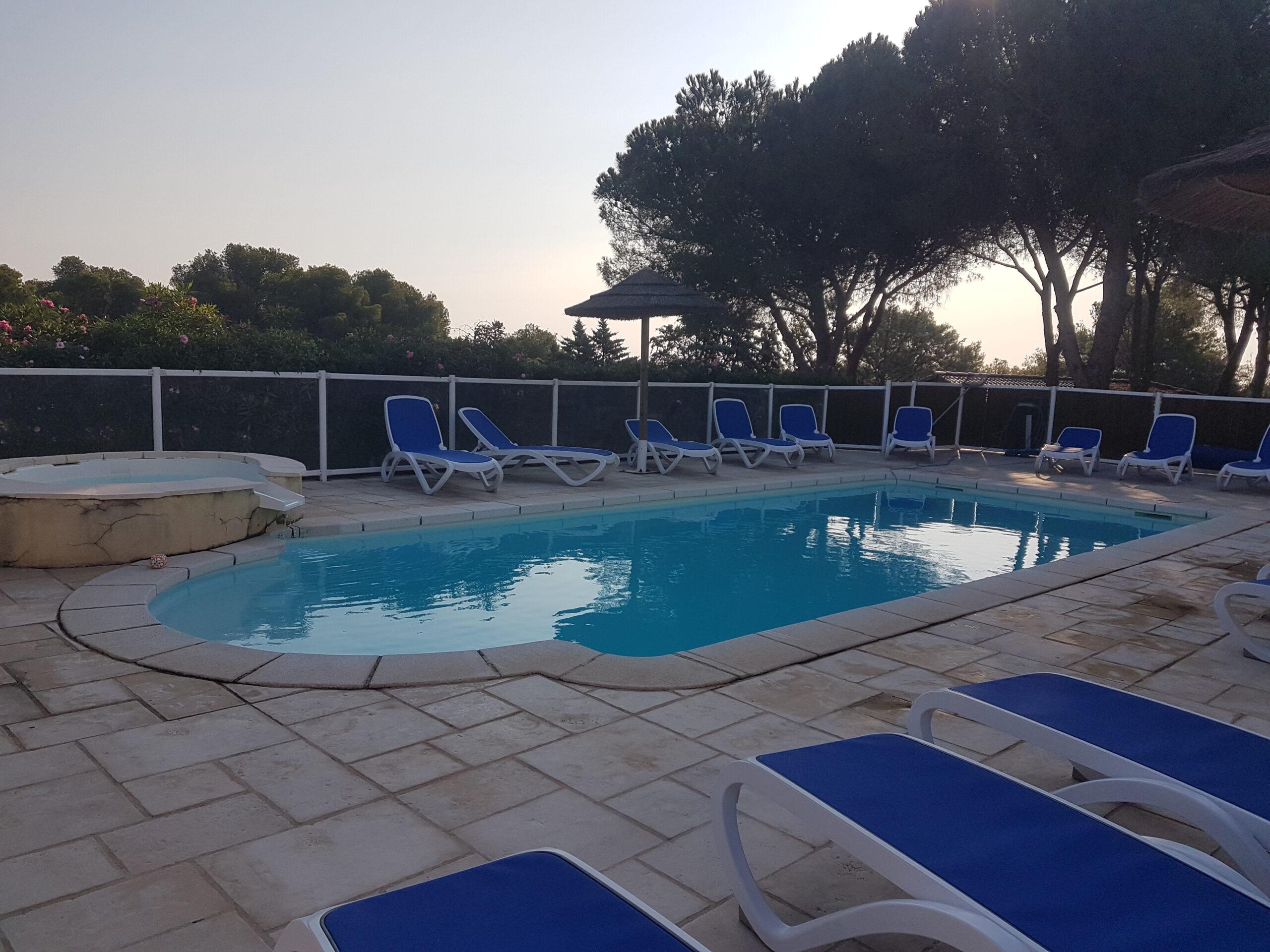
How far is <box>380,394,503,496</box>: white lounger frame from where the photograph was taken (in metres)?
8.09

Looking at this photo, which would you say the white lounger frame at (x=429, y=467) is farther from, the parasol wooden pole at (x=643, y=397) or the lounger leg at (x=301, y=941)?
the lounger leg at (x=301, y=941)

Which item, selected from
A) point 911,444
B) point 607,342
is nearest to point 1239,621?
point 911,444

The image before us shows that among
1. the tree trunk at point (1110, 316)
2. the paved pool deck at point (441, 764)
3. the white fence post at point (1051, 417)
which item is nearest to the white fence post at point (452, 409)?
the paved pool deck at point (441, 764)

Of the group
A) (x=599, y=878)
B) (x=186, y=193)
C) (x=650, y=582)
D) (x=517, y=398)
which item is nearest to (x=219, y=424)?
(x=517, y=398)

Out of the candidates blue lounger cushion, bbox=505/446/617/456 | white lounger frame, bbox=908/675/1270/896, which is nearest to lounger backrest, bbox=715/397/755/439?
blue lounger cushion, bbox=505/446/617/456

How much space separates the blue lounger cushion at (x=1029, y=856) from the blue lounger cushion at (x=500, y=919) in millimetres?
507

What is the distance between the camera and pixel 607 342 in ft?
95.0

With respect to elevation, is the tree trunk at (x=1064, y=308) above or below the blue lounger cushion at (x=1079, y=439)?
above

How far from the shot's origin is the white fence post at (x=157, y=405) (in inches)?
296

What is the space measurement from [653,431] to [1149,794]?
9180 millimetres

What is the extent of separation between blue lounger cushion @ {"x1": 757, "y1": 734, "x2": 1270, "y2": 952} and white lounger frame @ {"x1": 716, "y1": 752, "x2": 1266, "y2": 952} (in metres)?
0.02

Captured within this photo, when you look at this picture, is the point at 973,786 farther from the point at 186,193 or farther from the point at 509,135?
the point at 186,193

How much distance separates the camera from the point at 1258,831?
1.71 metres

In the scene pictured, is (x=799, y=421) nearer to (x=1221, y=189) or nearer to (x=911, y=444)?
(x=911, y=444)
